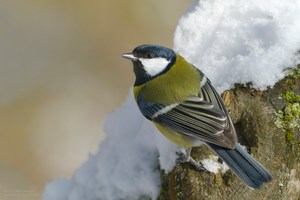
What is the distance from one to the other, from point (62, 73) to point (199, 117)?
3058mm

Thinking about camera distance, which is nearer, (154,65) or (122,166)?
(122,166)

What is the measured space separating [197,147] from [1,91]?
3166mm

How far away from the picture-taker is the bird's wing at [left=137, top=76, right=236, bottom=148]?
8.45 ft

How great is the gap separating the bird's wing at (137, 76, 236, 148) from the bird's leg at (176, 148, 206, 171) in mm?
82

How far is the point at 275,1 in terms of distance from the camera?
298 cm

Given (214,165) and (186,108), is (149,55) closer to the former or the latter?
(186,108)

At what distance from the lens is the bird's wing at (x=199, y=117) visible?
2.58 m

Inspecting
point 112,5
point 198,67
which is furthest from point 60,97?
point 198,67

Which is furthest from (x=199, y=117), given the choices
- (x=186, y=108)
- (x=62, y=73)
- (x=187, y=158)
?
(x=62, y=73)

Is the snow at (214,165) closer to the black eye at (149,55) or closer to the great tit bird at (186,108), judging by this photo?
the great tit bird at (186,108)

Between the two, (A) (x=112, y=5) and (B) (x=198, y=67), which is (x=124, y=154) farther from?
(A) (x=112, y=5)

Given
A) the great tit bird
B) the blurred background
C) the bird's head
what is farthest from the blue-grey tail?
the blurred background

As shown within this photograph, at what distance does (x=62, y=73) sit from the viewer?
5.56 m

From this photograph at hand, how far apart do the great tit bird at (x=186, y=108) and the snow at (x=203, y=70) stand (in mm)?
86
